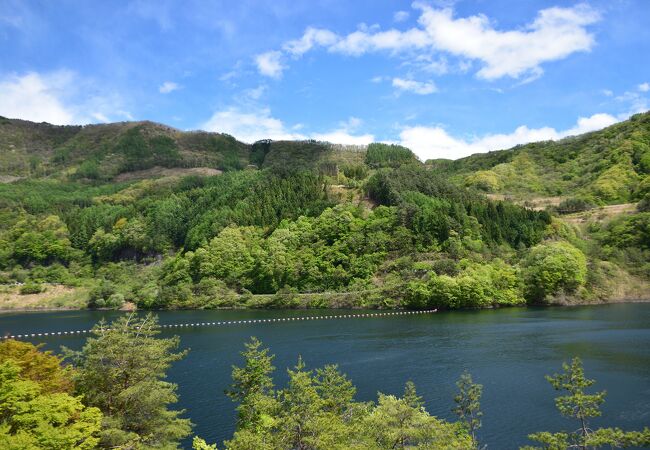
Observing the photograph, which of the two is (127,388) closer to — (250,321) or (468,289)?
(250,321)

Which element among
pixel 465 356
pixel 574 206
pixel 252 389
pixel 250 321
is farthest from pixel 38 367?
pixel 574 206

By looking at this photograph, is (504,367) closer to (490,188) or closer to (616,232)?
(616,232)

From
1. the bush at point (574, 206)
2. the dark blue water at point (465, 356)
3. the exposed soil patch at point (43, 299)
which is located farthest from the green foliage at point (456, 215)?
the exposed soil patch at point (43, 299)

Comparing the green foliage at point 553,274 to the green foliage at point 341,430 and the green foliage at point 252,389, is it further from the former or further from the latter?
the green foliage at point 341,430

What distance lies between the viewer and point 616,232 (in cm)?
11919

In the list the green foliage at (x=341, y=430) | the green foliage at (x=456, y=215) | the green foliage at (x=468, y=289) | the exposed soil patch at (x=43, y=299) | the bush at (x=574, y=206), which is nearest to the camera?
the green foliage at (x=341, y=430)

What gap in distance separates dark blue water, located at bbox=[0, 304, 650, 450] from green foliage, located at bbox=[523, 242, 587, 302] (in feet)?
23.7

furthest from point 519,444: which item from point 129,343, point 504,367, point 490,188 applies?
point 490,188

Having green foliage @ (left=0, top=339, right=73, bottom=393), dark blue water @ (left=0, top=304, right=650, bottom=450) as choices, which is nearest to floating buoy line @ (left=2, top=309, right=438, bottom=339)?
dark blue water @ (left=0, top=304, right=650, bottom=450)

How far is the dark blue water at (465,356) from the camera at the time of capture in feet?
123

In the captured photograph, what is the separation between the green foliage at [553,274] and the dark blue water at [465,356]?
7211 millimetres

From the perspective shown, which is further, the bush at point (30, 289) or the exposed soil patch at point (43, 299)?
the bush at point (30, 289)

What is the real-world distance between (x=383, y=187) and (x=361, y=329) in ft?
238

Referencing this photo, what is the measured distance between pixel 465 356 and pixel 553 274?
5281 centimetres
